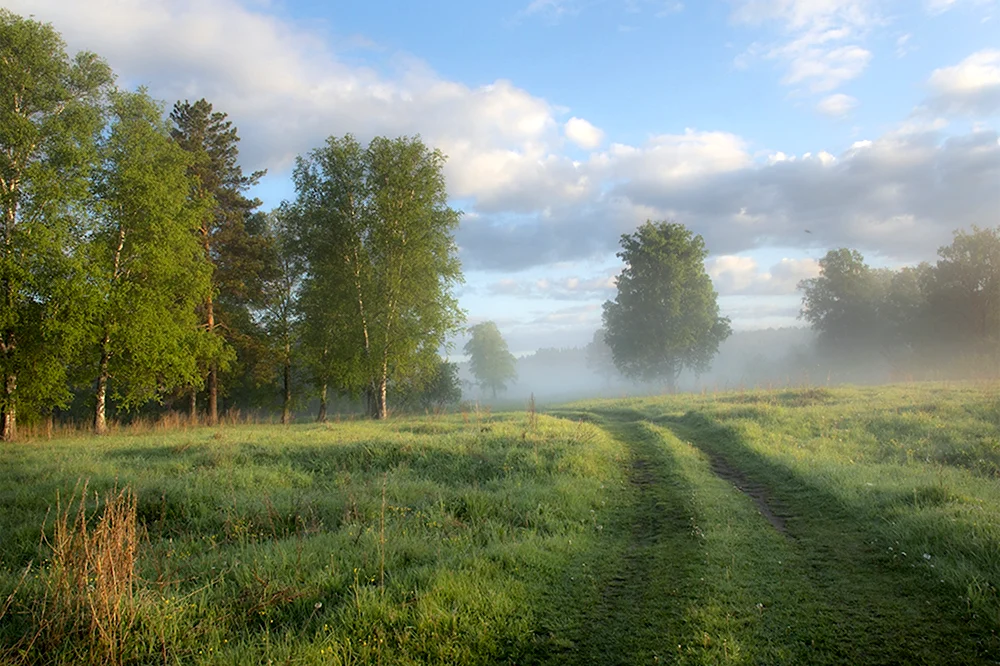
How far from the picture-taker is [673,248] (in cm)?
4988

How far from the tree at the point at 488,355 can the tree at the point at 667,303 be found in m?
51.0

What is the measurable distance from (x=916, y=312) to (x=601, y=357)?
3000 inches

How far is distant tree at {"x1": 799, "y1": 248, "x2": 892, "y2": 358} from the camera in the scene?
57875 mm

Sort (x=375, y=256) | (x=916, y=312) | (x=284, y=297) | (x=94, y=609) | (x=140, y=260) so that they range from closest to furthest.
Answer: (x=94, y=609) < (x=140, y=260) < (x=375, y=256) < (x=284, y=297) < (x=916, y=312)

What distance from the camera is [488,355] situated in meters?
103

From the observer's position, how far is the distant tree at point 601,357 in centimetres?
11662

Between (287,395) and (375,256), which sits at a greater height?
(375,256)

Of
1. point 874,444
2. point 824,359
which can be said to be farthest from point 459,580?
point 824,359

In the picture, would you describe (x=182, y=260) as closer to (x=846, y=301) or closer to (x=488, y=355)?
(x=846, y=301)

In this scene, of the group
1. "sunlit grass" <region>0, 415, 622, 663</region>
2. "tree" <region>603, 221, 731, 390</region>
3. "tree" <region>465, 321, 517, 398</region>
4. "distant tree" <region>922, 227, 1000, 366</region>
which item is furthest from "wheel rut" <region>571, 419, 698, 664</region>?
"tree" <region>465, 321, 517, 398</region>

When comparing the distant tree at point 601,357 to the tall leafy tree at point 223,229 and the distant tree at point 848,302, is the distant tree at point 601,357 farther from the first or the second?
the tall leafy tree at point 223,229

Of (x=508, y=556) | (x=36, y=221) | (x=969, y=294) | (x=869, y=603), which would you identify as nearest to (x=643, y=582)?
(x=508, y=556)

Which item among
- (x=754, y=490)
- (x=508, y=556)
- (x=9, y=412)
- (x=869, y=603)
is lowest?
(x=754, y=490)

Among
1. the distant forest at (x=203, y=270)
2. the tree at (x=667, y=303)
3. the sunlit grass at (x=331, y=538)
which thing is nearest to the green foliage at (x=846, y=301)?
the distant forest at (x=203, y=270)
